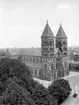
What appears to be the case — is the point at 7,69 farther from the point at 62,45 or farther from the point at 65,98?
the point at 62,45

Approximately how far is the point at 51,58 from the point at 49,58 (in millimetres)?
828

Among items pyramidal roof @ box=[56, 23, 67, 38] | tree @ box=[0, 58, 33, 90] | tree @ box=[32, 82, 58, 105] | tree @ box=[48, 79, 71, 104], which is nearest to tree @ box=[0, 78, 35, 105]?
tree @ box=[32, 82, 58, 105]

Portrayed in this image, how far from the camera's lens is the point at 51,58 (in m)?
58.7

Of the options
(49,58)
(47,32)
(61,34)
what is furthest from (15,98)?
(61,34)

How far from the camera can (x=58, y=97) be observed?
3703 centimetres

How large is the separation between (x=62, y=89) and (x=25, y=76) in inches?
391

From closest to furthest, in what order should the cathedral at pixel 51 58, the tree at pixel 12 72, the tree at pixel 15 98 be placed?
the tree at pixel 15 98 < the tree at pixel 12 72 < the cathedral at pixel 51 58

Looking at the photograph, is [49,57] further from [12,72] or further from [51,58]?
[12,72]

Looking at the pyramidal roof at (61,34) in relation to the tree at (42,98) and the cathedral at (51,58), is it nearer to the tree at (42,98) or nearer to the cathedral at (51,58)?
the cathedral at (51,58)

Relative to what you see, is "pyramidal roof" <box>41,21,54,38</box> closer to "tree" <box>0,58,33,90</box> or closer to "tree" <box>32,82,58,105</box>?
"tree" <box>0,58,33,90</box>

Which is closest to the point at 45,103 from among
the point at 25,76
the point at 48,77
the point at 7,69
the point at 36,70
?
the point at 25,76

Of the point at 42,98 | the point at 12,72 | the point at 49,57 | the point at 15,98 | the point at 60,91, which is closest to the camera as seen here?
the point at 15,98

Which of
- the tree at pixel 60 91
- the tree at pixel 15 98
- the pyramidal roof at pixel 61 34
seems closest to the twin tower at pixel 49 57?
the pyramidal roof at pixel 61 34

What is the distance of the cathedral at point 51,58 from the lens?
192 ft
